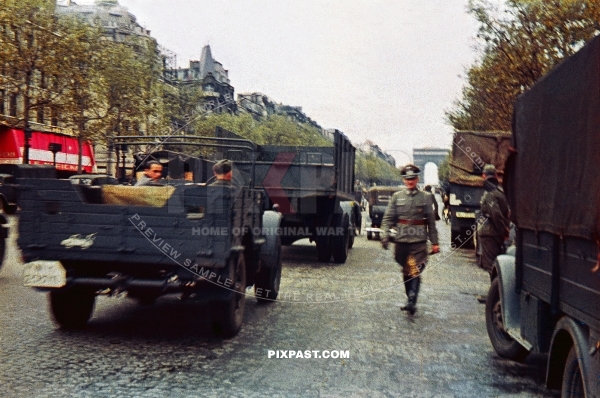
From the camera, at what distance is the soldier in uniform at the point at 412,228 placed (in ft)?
26.5

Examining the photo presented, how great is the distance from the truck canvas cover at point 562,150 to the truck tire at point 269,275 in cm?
304

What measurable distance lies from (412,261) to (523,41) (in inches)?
536

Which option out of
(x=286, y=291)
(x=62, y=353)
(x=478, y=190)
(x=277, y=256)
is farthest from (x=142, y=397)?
(x=478, y=190)

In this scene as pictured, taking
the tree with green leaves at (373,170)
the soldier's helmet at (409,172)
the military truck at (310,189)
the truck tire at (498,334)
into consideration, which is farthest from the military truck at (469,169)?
the truck tire at (498,334)

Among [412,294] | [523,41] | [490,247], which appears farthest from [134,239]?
[523,41]

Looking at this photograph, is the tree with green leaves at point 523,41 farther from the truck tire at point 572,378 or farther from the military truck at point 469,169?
the truck tire at point 572,378

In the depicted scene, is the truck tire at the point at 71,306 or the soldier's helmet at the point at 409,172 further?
the soldier's helmet at the point at 409,172

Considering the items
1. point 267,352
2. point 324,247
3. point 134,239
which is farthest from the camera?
point 324,247

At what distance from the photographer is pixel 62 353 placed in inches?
220

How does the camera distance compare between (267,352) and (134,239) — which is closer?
(134,239)

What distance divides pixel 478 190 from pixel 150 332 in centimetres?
1115

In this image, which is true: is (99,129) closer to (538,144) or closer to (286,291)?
(286,291)

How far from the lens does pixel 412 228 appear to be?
8.13m

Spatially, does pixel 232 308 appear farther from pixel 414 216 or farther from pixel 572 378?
pixel 572 378
